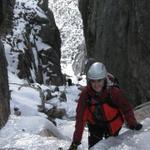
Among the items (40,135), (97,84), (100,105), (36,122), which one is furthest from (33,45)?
(97,84)

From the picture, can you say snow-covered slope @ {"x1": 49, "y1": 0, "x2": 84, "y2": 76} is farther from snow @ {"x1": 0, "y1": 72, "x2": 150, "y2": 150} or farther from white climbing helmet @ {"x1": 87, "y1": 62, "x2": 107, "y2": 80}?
white climbing helmet @ {"x1": 87, "y1": 62, "x2": 107, "y2": 80}

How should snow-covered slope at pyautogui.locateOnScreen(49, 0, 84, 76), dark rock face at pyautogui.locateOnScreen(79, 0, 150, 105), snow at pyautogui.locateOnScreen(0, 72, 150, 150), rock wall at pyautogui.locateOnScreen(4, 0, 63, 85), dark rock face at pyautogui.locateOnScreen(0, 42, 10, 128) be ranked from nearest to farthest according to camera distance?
snow at pyautogui.locateOnScreen(0, 72, 150, 150) → dark rock face at pyautogui.locateOnScreen(0, 42, 10, 128) → dark rock face at pyautogui.locateOnScreen(79, 0, 150, 105) → rock wall at pyautogui.locateOnScreen(4, 0, 63, 85) → snow-covered slope at pyautogui.locateOnScreen(49, 0, 84, 76)

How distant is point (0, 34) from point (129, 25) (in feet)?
51.7

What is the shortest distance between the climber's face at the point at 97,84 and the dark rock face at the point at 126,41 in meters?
9.15

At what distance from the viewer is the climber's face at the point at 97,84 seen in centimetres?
612

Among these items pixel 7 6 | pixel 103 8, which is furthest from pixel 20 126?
pixel 7 6

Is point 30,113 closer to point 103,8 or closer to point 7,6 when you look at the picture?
point 103,8

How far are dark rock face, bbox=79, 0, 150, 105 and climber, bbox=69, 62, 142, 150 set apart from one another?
8886 millimetres

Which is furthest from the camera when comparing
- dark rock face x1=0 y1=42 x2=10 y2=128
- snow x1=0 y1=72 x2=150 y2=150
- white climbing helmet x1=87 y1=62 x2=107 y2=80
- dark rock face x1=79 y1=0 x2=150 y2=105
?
dark rock face x1=79 y1=0 x2=150 y2=105

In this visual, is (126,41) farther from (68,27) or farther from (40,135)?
(68,27)

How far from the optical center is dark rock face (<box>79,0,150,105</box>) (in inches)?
607

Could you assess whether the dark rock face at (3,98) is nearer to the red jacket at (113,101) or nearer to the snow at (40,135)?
the snow at (40,135)

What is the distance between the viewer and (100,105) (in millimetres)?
6289

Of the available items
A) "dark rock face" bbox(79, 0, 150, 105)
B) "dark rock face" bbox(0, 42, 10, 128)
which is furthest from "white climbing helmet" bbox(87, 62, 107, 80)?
"dark rock face" bbox(79, 0, 150, 105)
